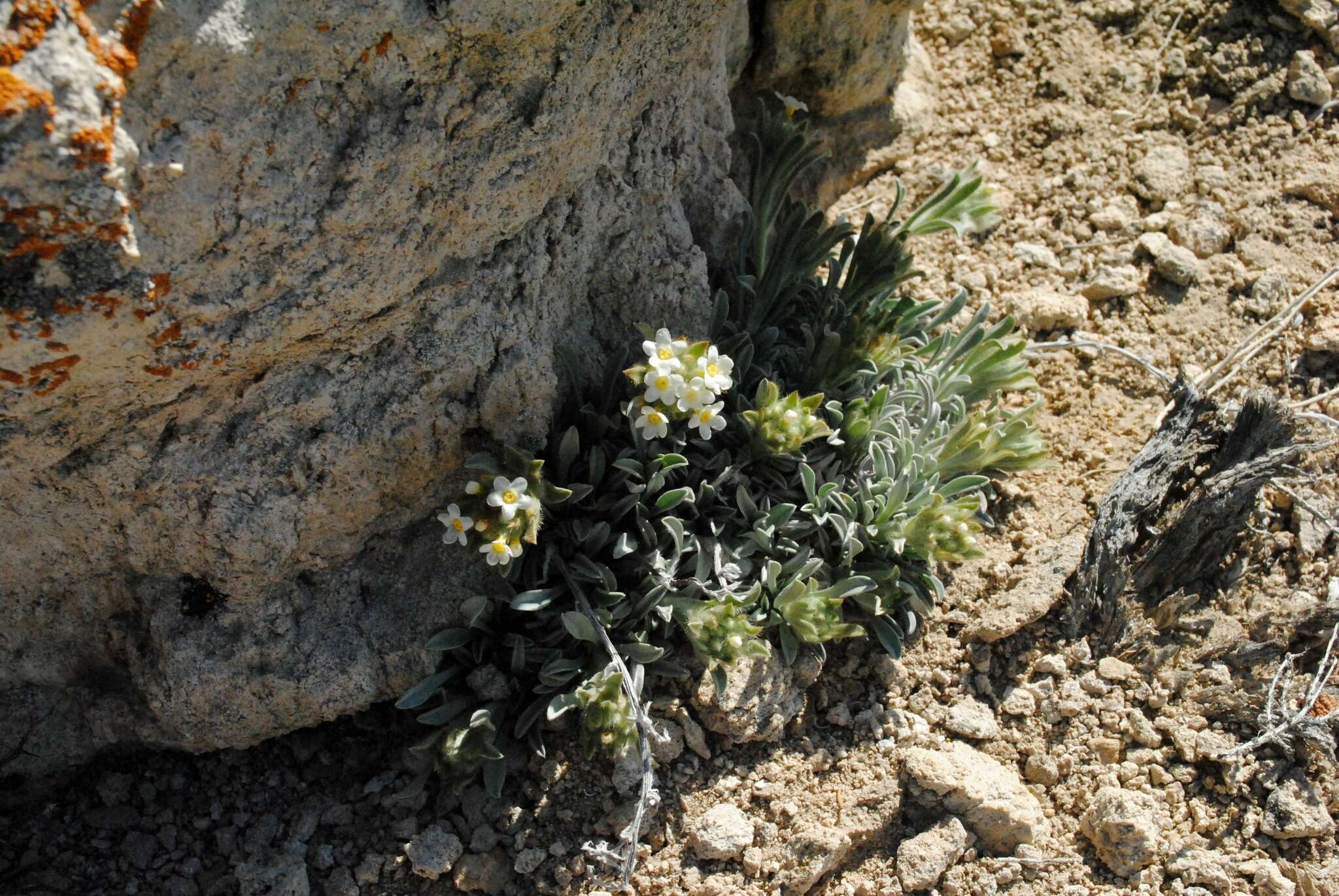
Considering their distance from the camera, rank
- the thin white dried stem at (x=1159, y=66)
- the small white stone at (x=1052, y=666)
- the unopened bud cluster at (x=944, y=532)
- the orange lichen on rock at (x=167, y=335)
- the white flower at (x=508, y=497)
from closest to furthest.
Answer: the orange lichen on rock at (x=167, y=335)
the white flower at (x=508, y=497)
the unopened bud cluster at (x=944, y=532)
the small white stone at (x=1052, y=666)
the thin white dried stem at (x=1159, y=66)

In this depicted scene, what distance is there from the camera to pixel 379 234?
2588 mm

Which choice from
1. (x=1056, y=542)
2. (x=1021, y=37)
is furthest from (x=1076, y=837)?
(x=1021, y=37)

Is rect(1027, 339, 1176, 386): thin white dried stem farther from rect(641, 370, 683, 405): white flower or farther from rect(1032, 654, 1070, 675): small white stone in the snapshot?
rect(641, 370, 683, 405): white flower

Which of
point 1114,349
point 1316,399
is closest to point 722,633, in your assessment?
point 1114,349

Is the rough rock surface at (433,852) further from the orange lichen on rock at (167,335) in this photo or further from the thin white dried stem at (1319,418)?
the thin white dried stem at (1319,418)

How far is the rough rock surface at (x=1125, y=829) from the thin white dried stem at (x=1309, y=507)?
1.08m

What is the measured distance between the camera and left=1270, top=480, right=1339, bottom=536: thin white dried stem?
3.45 m

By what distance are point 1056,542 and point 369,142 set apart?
96.3 inches

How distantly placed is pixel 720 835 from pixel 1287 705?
170 cm

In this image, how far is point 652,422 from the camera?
308cm

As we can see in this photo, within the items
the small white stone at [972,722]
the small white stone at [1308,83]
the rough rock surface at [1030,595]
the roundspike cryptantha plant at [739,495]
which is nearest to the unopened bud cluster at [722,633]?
the roundspike cryptantha plant at [739,495]

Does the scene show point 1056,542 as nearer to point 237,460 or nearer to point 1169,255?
point 1169,255

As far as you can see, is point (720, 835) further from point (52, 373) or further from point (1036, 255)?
point (1036, 255)

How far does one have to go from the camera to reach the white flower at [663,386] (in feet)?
9.87
